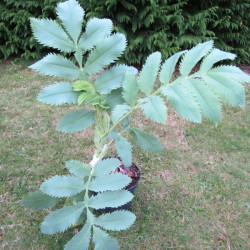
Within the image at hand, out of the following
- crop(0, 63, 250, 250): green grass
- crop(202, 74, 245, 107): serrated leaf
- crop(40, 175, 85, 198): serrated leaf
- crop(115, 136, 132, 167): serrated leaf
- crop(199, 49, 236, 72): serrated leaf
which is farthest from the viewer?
crop(0, 63, 250, 250): green grass

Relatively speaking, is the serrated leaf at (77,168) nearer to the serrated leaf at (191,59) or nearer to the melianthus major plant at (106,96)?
the melianthus major plant at (106,96)

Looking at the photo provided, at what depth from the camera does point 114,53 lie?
121cm

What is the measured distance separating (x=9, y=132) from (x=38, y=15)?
2.27 meters

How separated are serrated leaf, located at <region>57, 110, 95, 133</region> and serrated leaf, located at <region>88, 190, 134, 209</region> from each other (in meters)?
0.32

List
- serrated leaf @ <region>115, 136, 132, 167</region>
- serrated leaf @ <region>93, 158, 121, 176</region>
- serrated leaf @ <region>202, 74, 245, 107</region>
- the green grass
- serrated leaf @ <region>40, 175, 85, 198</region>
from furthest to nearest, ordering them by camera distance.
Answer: the green grass → serrated leaf @ <region>115, 136, 132, 167</region> → serrated leaf @ <region>93, 158, 121, 176</region> → serrated leaf @ <region>40, 175, 85, 198</region> → serrated leaf @ <region>202, 74, 245, 107</region>

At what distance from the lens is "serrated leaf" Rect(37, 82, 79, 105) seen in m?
1.14

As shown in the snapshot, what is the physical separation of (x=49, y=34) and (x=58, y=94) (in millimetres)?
268

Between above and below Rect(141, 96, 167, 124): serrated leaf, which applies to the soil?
below

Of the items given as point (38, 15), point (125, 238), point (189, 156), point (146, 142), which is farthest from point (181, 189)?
point (38, 15)

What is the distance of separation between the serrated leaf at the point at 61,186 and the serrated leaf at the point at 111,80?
422 millimetres

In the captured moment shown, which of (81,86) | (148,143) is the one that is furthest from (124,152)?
(81,86)

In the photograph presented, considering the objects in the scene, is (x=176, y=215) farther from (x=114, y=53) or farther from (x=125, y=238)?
(x=114, y=53)

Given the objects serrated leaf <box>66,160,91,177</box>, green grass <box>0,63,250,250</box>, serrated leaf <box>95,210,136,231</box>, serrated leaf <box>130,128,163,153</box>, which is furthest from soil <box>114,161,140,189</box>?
serrated leaf <box>95,210,136,231</box>

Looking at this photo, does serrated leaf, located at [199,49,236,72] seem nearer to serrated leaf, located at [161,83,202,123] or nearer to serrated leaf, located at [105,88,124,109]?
serrated leaf, located at [161,83,202,123]
